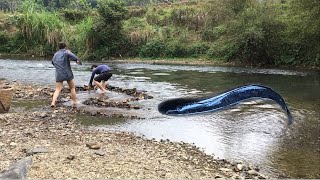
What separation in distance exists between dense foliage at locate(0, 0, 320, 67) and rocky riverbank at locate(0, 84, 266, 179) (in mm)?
19355

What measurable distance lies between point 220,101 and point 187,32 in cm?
2703

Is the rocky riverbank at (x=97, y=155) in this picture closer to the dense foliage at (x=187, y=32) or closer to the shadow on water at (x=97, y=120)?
the shadow on water at (x=97, y=120)

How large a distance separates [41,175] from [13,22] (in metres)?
36.3

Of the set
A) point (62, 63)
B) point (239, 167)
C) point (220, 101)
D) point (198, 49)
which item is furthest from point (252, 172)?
point (198, 49)

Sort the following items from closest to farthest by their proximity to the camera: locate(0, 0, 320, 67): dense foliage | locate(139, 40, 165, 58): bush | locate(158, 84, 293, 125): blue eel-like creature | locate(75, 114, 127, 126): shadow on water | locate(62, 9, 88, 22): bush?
1. locate(158, 84, 293, 125): blue eel-like creature
2. locate(75, 114, 127, 126): shadow on water
3. locate(0, 0, 320, 67): dense foliage
4. locate(139, 40, 165, 58): bush
5. locate(62, 9, 88, 22): bush

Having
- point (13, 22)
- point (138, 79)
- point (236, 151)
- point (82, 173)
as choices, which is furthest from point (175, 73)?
point (13, 22)

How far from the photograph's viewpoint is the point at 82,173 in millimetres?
6078

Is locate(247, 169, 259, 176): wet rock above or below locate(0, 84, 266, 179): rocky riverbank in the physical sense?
below

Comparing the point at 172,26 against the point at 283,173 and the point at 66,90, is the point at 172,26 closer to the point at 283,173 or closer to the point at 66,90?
the point at 66,90

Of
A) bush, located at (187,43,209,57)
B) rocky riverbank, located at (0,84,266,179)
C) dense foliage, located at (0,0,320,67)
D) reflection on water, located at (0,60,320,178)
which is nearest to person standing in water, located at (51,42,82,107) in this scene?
reflection on water, located at (0,60,320,178)

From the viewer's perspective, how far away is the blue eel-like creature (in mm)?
10364

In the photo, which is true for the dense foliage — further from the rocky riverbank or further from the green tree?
the rocky riverbank

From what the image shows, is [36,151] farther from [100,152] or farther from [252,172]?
[252,172]

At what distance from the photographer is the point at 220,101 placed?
1120 cm
